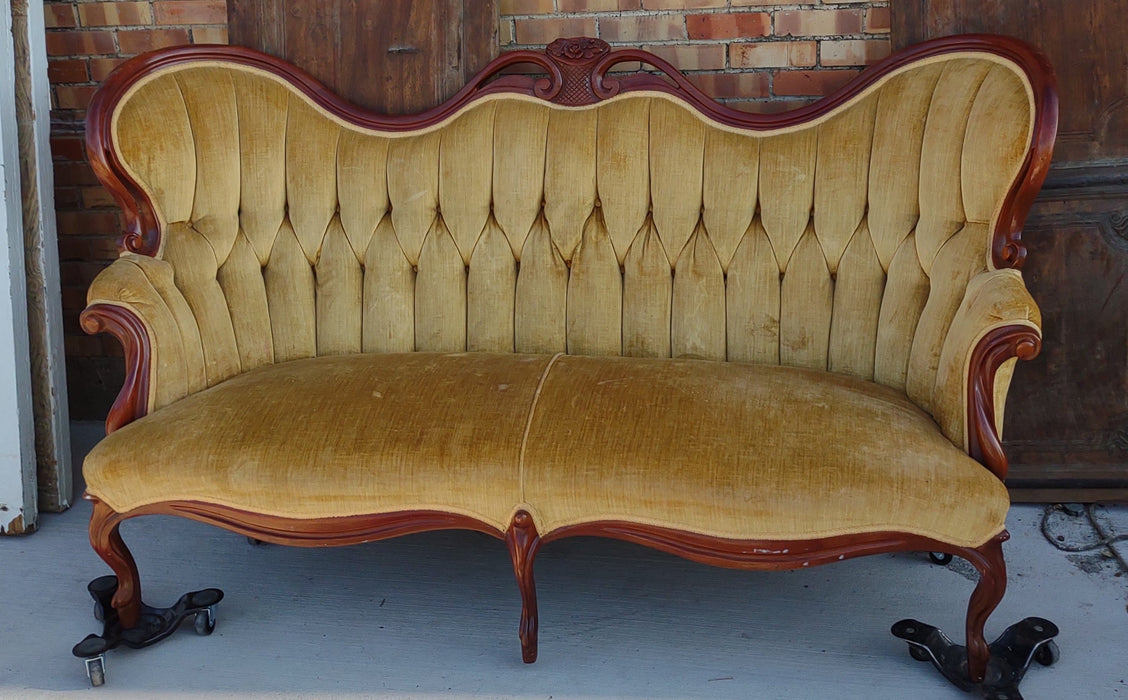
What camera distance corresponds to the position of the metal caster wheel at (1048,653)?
5.67 feet

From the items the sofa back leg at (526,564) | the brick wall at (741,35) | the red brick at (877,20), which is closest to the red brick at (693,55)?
the brick wall at (741,35)

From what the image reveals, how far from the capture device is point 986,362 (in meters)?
1.63

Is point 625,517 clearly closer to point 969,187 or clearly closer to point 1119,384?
point 969,187

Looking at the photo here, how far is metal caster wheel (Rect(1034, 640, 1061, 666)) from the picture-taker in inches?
68.1

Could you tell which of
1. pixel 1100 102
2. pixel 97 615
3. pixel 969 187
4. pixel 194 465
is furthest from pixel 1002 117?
pixel 97 615

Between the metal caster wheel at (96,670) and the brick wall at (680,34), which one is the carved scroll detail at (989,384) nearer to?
the brick wall at (680,34)

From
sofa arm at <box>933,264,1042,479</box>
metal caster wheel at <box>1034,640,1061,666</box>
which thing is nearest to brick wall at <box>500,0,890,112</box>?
sofa arm at <box>933,264,1042,479</box>

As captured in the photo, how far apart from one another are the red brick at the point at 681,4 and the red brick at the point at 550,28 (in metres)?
0.14

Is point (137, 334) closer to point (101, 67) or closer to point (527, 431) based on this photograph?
point (527, 431)

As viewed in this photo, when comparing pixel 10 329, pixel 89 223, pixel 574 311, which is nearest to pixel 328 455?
pixel 574 311

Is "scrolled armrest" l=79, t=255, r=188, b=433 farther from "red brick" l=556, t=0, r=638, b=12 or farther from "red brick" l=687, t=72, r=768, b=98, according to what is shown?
"red brick" l=687, t=72, r=768, b=98

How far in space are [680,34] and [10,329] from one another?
172 cm

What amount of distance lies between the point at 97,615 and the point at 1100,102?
2410 millimetres

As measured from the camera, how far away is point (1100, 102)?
2260mm
